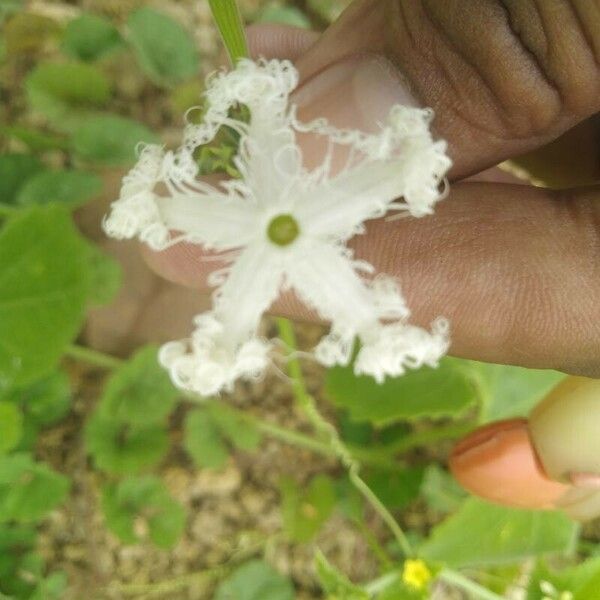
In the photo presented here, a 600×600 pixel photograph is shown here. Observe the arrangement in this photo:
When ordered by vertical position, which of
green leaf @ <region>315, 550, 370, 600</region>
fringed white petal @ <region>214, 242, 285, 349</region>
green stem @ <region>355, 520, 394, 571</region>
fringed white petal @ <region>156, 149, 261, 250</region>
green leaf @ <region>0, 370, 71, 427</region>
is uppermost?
fringed white petal @ <region>156, 149, 261, 250</region>

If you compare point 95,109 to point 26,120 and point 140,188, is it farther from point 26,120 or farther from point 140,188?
point 140,188

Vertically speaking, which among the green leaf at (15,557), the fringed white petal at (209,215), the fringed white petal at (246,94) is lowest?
the green leaf at (15,557)

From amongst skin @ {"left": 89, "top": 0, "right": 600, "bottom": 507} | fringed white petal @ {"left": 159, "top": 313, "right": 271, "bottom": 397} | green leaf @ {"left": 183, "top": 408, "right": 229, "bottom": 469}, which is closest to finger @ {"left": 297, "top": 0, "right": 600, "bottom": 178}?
skin @ {"left": 89, "top": 0, "right": 600, "bottom": 507}

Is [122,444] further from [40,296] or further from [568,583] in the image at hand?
[568,583]

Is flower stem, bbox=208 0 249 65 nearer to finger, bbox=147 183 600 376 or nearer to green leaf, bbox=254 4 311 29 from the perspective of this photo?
finger, bbox=147 183 600 376

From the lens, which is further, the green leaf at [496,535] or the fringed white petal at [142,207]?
the green leaf at [496,535]

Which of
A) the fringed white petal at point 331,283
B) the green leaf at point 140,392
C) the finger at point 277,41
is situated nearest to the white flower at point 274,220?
the fringed white petal at point 331,283

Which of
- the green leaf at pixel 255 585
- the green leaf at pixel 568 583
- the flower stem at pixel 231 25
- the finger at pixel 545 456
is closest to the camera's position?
the flower stem at pixel 231 25

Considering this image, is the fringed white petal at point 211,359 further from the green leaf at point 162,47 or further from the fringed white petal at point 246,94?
the green leaf at point 162,47
